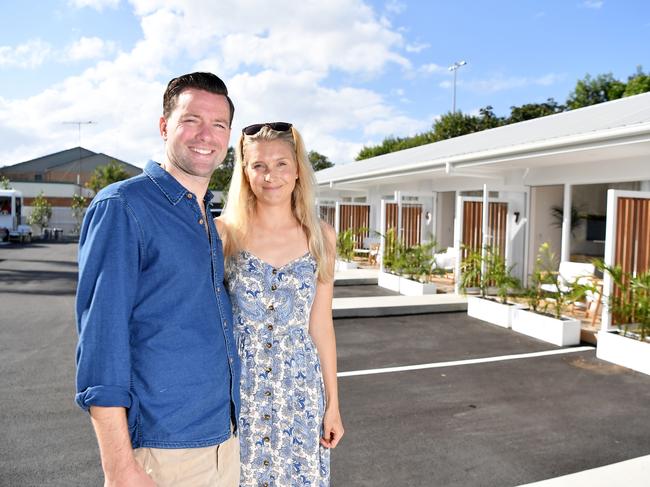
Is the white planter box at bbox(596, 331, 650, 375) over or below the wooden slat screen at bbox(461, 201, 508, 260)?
below

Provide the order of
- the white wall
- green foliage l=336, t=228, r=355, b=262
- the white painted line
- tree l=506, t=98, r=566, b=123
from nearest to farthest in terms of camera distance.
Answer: the white painted line < the white wall < green foliage l=336, t=228, r=355, b=262 < tree l=506, t=98, r=566, b=123

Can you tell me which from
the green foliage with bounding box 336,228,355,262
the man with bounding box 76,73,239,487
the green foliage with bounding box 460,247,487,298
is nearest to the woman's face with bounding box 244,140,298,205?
the man with bounding box 76,73,239,487

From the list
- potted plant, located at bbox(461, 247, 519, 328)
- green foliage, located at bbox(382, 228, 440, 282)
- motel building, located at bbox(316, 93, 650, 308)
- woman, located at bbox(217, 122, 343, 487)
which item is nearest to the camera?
woman, located at bbox(217, 122, 343, 487)

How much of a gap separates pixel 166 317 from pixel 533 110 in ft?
133

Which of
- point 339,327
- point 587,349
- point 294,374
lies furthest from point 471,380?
point 294,374

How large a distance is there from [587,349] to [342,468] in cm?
437

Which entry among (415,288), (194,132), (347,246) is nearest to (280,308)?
(194,132)

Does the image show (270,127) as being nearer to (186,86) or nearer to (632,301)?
(186,86)

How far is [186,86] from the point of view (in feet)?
5.39

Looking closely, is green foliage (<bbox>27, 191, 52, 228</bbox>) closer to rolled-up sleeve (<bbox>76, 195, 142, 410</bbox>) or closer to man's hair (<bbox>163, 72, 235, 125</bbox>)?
man's hair (<bbox>163, 72, 235, 125</bbox>)

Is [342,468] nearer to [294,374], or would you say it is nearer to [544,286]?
[294,374]

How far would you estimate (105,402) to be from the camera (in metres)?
1.28

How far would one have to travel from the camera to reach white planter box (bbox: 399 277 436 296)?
408 inches

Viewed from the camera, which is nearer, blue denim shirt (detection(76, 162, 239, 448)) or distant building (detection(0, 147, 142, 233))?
blue denim shirt (detection(76, 162, 239, 448))
